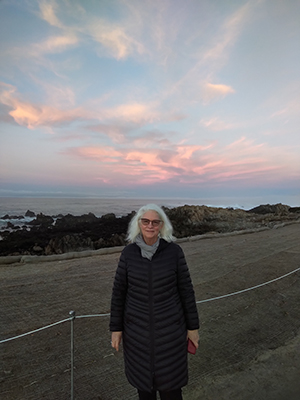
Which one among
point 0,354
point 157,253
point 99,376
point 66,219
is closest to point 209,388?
point 99,376

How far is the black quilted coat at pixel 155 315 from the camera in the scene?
172 cm

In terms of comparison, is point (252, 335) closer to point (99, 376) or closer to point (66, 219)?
point (99, 376)

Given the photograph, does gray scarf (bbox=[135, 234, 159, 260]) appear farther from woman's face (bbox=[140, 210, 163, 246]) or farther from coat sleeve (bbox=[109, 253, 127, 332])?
coat sleeve (bbox=[109, 253, 127, 332])

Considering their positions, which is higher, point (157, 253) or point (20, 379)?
point (157, 253)

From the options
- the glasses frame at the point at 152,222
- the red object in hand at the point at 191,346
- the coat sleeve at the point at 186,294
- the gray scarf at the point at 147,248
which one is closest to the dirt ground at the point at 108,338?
the red object in hand at the point at 191,346

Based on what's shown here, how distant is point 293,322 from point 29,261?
22.1 feet

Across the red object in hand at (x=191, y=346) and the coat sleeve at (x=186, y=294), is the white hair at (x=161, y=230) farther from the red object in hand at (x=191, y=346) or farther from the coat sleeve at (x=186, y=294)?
the red object in hand at (x=191, y=346)

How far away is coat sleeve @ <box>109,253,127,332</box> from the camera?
1814 mm

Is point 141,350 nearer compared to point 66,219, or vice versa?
point 141,350

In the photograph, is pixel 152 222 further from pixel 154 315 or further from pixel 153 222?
pixel 154 315

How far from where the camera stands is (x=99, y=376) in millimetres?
2656

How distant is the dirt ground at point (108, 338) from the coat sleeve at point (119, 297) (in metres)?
1.12

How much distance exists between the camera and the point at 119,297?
183 cm

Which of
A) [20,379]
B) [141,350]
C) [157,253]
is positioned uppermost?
[157,253]
